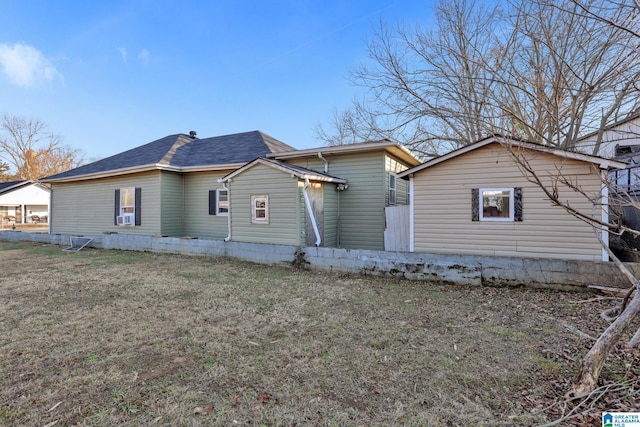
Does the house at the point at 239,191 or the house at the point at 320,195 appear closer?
the house at the point at 320,195

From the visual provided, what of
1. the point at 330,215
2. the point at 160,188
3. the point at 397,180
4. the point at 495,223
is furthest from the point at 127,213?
the point at 495,223

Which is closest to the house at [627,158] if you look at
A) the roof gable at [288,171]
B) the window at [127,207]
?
the roof gable at [288,171]

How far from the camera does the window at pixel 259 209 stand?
A: 9.13m

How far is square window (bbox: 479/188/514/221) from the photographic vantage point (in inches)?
278

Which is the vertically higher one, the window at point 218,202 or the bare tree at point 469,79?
the bare tree at point 469,79

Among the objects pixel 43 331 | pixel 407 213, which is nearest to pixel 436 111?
pixel 407 213

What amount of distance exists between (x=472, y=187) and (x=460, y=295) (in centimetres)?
299

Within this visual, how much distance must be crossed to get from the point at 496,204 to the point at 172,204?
10920 millimetres

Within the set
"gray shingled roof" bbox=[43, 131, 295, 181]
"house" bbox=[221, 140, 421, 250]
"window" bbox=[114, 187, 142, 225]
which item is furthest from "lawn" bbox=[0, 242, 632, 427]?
"gray shingled roof" bbox=[43, 131, 295, 181]

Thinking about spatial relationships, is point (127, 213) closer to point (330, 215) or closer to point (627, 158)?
point (330, 215)

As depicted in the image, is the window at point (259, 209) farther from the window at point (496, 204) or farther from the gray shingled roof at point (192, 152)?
the window at point (496, 204)

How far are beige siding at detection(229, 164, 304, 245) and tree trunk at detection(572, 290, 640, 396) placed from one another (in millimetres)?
6669

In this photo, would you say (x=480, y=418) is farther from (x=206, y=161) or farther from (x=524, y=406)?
(x=206, y=161)

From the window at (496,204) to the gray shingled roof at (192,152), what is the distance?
760cm
